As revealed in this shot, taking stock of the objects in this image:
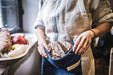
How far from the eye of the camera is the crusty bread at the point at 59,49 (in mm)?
457

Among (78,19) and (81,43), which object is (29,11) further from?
(81,43)

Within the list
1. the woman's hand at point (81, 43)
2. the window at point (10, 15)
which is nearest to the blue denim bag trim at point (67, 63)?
the woman's hand at point (81, 43)

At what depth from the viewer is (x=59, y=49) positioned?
1.55ft

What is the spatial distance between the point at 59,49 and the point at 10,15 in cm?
92

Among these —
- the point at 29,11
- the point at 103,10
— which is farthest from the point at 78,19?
the point at 29,11

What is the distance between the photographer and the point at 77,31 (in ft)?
1.81

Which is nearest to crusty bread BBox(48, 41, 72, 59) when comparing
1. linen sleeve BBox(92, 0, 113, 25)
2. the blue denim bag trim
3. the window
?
the blue denim bag trim

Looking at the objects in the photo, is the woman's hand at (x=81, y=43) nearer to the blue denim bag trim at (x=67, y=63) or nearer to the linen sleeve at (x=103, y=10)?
the blue denim bag trim at (x=67, y=63)

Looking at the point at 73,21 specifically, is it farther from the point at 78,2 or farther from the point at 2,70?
the point at 2,70

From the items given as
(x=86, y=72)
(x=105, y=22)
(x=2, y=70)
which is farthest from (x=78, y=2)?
(x=2, y=70)

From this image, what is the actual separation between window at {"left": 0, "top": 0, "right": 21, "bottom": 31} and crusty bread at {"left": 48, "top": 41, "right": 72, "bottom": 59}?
2.53 ft

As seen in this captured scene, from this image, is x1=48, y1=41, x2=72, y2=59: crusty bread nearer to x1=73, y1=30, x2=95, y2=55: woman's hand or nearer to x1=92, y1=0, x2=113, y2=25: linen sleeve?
x1=73, y1=30, x2=95, y2=55: woman's hand

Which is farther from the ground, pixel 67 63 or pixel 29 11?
pixel 29 11

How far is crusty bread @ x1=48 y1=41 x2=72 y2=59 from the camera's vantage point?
0.46 meters
